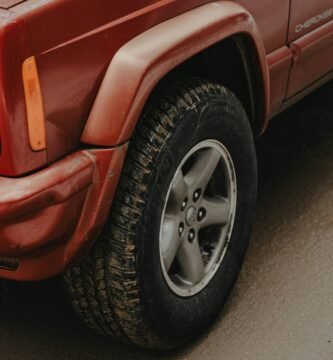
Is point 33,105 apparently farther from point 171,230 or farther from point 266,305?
point 266,305

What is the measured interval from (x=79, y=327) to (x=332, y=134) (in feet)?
6.13

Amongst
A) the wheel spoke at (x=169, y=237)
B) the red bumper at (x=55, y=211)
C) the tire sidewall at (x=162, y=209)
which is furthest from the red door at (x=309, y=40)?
the red bumper at (x=55, y=211)

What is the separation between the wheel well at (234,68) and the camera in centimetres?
254

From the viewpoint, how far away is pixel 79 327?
8.78 ft

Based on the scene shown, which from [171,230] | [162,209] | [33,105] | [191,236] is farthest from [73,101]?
[191,236]

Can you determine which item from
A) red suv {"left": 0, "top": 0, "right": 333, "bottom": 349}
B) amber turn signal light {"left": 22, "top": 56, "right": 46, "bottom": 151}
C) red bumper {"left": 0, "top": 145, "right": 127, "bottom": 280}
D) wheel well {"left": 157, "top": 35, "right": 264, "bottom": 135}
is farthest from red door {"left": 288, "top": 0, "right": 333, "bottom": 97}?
amber turn signal light {"left": 22, "top": 56, "right": 46, "bottom": 151}

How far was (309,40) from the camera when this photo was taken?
9.78 feet

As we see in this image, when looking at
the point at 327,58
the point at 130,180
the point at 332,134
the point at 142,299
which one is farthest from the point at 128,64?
the point at 332,134

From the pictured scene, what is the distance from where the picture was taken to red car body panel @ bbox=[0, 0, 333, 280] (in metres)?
1.89

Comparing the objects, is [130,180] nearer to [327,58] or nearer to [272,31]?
[272,31]

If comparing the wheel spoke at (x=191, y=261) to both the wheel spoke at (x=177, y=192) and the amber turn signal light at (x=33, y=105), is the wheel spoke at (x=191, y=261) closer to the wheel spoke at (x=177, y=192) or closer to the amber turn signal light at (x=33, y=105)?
the wheel spoke at (x=177, y=192)

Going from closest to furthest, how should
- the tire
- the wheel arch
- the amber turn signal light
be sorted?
1. the amber turn signal light
2. the wheel arch
3. the tire

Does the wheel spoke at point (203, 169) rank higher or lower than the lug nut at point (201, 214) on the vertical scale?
higher

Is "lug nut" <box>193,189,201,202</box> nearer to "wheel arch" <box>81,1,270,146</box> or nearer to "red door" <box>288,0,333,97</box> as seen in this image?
"wheel arch" <box>81,1,270,146</box>
